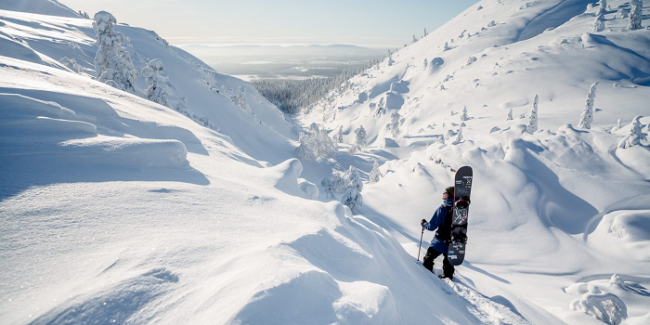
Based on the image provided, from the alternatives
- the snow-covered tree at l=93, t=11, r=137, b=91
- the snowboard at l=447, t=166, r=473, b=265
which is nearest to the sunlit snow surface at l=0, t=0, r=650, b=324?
the snowboard at l=447, t=166, r=473, b=265

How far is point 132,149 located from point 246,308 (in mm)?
5072

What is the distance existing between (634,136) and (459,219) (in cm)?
2384

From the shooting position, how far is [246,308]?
8.16 feet

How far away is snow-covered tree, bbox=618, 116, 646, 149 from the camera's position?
1991cm

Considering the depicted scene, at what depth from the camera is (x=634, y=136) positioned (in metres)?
20.1

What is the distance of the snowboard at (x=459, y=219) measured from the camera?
7.24 metres

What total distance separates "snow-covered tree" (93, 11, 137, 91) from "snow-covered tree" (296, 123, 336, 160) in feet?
110

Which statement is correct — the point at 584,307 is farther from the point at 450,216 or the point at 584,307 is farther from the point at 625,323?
the point at 450,216

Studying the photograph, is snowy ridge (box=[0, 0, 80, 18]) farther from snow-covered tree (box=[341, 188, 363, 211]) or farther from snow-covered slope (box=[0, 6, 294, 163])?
snow-covered tree (box=[341, 188, 363, 211])

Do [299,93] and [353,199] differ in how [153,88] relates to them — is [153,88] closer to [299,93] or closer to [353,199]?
[353,199]

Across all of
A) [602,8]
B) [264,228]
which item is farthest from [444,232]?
[602,8]

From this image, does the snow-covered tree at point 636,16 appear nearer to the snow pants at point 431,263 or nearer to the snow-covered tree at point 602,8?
the snow-covered tree at point 602,8

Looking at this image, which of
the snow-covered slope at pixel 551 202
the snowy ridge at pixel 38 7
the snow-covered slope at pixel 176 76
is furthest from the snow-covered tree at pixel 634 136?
the snowy ridge at pixel 38 7

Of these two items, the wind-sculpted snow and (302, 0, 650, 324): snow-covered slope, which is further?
(302, 0, 650, 324): snow-covered slope
